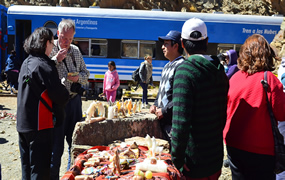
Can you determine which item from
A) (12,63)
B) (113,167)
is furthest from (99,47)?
(113,167)

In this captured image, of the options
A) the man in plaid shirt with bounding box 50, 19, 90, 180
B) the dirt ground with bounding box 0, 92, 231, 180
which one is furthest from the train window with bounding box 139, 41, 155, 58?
the man in plaid shirt with bounding box 50, 19, 90, 180

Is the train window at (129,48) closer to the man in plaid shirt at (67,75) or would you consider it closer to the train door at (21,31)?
the train door at (21,31)

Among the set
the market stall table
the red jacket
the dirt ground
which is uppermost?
the red jacket

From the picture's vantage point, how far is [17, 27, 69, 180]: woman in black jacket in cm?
248

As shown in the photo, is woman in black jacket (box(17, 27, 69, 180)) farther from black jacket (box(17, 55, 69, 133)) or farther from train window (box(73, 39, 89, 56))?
train window (box(73, 39, 89, 56))

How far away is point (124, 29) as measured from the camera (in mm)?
12227

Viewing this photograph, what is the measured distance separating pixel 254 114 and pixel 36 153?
6.70ft

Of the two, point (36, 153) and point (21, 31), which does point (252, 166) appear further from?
point (21, 31)

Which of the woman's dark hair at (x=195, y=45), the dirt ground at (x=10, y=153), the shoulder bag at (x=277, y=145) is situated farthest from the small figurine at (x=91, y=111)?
the shoulder bag at (x=277, y=145)

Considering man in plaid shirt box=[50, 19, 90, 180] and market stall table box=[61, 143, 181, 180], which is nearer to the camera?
market stall table box=[61, 143, 181, 180]

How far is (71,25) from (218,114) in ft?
6.71

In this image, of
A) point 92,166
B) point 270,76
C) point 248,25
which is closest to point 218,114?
point 270,76

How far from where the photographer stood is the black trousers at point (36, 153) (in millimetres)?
2480

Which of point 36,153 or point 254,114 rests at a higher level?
point 254,114
